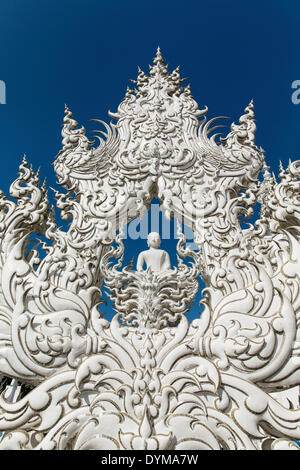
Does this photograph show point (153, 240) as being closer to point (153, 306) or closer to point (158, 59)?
point (153, 306)

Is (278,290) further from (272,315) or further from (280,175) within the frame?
(280,175)

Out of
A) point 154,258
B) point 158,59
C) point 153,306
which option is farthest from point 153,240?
point 158,59

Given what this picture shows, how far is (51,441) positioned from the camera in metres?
3.14

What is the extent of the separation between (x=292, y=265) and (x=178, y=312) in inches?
63.4

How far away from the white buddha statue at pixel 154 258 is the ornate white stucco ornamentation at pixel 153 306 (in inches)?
7.8

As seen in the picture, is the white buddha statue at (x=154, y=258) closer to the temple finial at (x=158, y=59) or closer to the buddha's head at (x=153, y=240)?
the buddha's head at (x=153, y=240)

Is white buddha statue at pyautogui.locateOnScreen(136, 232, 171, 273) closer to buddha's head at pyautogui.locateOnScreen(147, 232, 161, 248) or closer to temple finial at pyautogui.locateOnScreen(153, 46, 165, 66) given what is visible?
buddha's head at pyautogui.locateOnScreen(147, 232, 161, 248)

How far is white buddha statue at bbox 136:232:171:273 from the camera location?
172 inches

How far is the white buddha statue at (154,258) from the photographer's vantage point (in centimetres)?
438

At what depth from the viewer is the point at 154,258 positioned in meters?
4.43

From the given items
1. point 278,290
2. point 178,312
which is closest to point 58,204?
point 178,312

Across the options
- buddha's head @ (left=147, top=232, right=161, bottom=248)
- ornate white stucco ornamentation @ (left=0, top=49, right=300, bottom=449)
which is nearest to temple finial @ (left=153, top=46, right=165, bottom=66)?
ornate white stucco ornamentation @ (left=0, top=49, right=300, bottom=449)


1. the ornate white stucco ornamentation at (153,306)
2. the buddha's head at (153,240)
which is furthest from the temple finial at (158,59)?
the buddha's head at (153,240)

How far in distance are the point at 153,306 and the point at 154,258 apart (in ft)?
2.42
